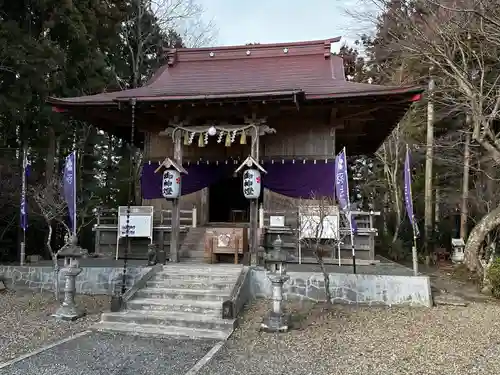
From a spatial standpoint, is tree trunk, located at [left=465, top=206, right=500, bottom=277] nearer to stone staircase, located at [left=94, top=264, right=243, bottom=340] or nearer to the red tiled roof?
the red tiled roof

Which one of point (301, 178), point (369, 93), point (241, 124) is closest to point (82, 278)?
point (241, 124)

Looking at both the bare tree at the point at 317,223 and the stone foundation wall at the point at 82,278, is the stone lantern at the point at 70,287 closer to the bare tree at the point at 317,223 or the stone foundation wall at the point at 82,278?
the stone foundation wall at the point at 82,278

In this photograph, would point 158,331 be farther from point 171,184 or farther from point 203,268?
point 171,184

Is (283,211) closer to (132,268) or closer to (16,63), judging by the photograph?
(132,268)

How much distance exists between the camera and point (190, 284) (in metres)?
7.58

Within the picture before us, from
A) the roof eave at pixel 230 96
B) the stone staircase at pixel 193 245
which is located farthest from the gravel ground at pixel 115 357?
the roof eave at pixel 230 96

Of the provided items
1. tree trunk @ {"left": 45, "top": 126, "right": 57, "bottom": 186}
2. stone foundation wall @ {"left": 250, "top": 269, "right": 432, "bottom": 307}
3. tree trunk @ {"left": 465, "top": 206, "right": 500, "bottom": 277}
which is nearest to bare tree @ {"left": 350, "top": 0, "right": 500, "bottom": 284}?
tree trunk @ {"left": 465, "top": 206, "right": 500, "bottom": 277}

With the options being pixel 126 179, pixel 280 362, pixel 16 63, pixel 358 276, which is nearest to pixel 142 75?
pixel 126 179

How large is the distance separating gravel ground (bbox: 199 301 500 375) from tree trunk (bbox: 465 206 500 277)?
3.43 meters

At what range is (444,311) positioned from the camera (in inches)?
275

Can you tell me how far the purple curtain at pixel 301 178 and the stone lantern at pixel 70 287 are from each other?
4.86 metres

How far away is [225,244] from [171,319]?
9.21 ft

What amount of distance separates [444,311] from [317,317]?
2.19 metres

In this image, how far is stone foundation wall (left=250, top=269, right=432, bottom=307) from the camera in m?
7.32
